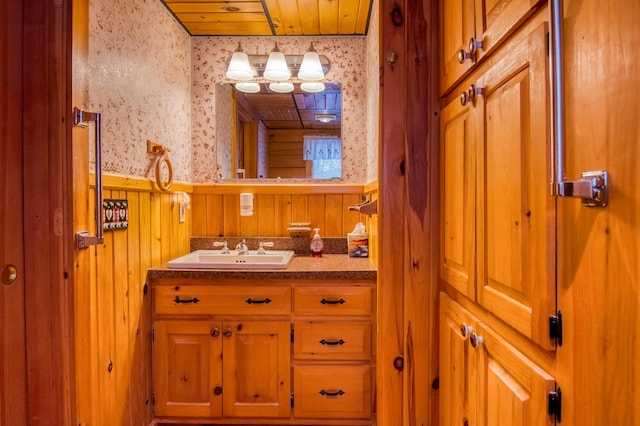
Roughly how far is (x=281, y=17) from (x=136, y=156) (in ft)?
3.82

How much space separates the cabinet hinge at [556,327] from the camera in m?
0.63

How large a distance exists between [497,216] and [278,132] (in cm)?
181

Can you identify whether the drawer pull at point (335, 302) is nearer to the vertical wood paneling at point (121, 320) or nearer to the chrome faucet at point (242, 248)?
the chrome faucet at point (242, 248)

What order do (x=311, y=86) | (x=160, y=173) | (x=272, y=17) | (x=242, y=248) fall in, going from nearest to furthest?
(x=160, y=173), (x=272, y=17), (x=242, y=248), (x=311, y=86)

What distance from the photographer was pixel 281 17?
85.8 inches

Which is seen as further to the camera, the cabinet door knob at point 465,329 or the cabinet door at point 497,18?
the cabinet door knob at point 465,329

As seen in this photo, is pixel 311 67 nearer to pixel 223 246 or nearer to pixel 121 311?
pixel 223 246

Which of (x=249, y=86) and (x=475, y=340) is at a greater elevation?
(x=249, y=86)

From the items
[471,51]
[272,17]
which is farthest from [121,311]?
[272,17]

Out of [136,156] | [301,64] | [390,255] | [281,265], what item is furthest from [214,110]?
[390,255]

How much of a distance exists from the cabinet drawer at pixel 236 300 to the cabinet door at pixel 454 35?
3.99 feet

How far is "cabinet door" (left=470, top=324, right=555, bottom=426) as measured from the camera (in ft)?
2.26

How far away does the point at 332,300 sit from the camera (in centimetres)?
186

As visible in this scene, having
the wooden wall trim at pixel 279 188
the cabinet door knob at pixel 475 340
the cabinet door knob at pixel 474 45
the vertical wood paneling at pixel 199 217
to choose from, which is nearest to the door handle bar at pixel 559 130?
the cabinet door knob at pixel 474 45
